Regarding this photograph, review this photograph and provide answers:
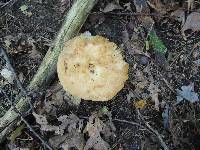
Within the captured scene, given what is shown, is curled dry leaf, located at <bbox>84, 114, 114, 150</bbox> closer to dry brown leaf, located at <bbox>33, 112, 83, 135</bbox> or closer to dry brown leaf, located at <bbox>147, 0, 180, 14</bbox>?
dry brown leaf, located at <bbox>33, 112, 83, 135</bbox>

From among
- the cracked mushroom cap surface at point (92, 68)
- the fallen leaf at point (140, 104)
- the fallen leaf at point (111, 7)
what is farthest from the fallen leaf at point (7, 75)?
the fallen leaf at point (140, 104)

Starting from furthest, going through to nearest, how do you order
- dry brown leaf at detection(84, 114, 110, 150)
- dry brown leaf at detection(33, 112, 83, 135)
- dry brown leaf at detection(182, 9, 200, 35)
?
dry brown leaf at detection(182, 9, 200, 35), dry brown leaf at detection(33, 112, 83, 135), dry brown leaf at detection(84, 114, 110, 150)

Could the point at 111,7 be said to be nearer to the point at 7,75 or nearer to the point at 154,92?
the point at 154,92

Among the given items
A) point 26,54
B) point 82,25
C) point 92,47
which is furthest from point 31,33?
point 92,47

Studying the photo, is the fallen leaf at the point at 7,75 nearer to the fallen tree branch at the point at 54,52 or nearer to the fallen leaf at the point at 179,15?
the fallen tree branch at the point at 54,52

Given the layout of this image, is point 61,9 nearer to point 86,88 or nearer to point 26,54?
point 26,54

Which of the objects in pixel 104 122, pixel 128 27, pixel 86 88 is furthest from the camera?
pixel 128 27

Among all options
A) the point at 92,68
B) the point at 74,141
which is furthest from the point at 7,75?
the point at 92,68

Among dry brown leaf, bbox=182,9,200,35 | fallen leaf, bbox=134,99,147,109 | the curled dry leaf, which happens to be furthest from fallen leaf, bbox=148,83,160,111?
dry brown leaf, bbox=182,9,200,35
